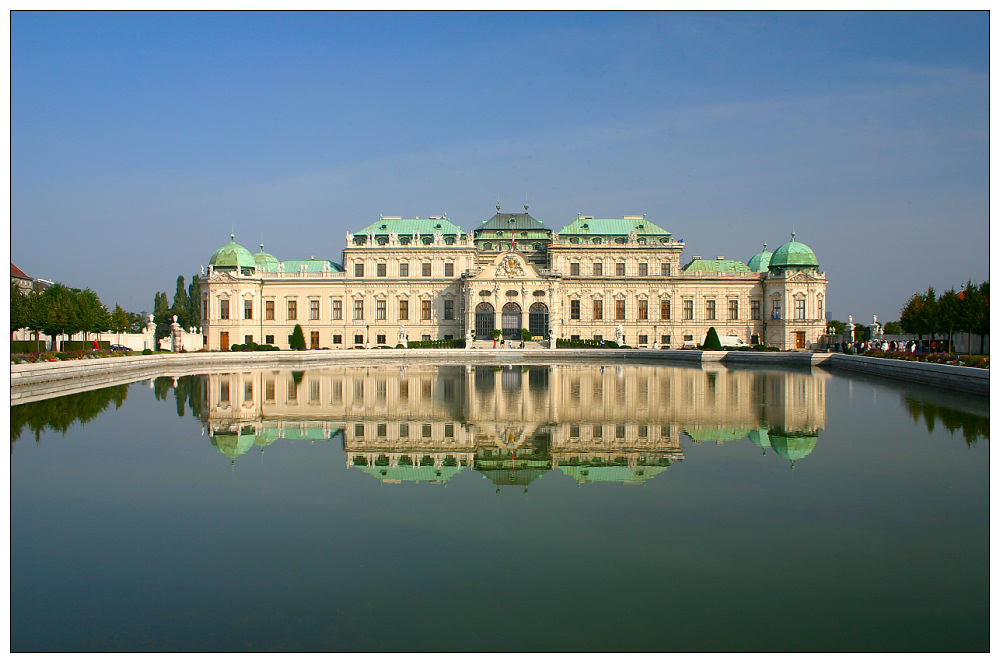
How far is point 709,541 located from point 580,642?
3554 millimetres

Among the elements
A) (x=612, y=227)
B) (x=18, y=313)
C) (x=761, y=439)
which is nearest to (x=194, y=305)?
(x=18, y=313)

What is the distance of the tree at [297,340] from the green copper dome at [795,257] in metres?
48.7

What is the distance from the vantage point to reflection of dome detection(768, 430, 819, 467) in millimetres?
16312

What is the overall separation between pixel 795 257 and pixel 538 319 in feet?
91.1

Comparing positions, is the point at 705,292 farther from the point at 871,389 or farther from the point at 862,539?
the point at 862,539

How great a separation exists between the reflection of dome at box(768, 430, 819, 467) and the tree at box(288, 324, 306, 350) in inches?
2294

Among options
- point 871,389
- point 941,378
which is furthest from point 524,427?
point 941,378

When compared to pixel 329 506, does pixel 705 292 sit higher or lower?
higher

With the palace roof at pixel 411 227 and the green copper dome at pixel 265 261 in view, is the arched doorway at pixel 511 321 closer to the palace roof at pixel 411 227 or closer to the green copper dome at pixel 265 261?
the palace roof at pixel 411 227

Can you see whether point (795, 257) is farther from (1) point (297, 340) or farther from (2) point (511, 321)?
(1) point (297, 340)

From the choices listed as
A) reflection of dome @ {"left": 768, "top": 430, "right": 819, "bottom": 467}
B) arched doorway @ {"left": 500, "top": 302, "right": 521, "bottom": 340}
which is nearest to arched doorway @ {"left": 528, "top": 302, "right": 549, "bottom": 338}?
arched doorway @ {"left": 500, "top": 302, "right": 521, "bottom": 340}

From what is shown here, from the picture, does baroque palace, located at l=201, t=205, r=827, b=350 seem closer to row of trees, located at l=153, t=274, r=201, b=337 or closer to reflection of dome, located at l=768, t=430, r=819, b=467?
row of trees, located at l=153, t=274, r=201, b=337

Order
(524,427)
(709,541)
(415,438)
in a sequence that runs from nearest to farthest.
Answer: (709,541)
(415,438)
(524,427)

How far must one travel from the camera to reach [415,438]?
1853cm
